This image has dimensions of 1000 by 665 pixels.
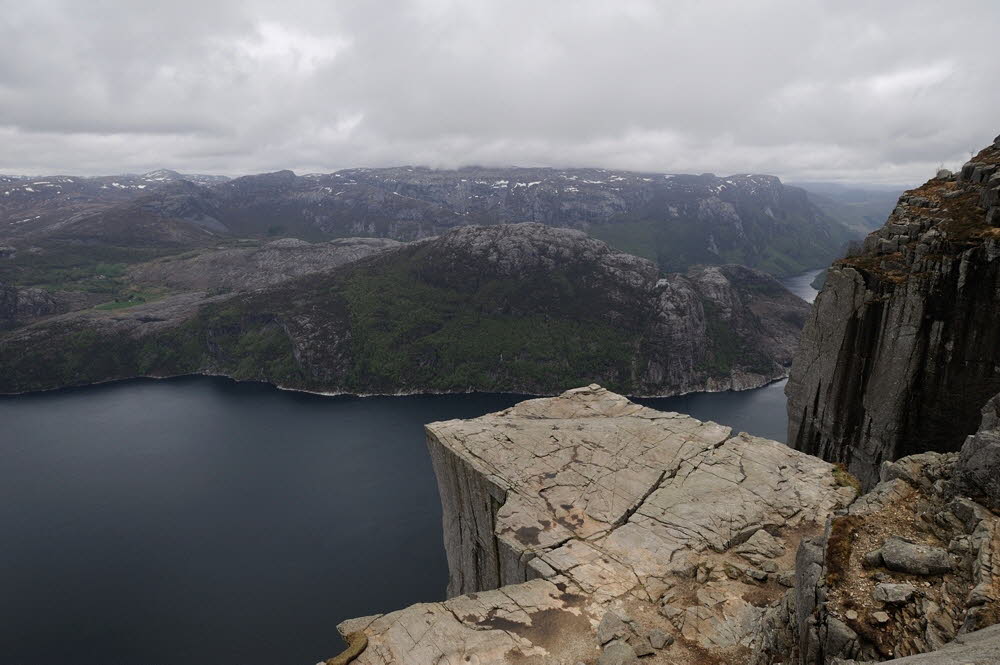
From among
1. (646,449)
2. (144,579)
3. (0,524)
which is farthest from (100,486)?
(646,449)

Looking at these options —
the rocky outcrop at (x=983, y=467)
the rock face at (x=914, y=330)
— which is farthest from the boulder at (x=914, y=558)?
the rock face at (x=914, y=330)

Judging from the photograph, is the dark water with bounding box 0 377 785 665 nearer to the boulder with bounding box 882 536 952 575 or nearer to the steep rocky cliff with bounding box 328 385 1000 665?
the steep rocky cliff with bounding box 328 385 1000 665

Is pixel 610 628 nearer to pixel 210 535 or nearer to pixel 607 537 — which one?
pixel 607 537

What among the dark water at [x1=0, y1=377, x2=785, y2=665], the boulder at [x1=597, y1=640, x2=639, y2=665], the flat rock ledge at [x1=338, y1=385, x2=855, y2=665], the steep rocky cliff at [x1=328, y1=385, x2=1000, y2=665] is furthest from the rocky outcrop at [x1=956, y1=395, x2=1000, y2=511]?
Answer: the dark water at [x1=0, y1=377, x2=785, y2=665]

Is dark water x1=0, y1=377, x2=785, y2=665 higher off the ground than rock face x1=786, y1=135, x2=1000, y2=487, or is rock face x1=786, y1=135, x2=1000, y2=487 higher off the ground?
rock face x1=786, y1=135, x2=1000, y2=487

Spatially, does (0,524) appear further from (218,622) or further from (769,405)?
(769,405)

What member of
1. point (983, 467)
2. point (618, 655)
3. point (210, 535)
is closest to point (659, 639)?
point (618, 655)
